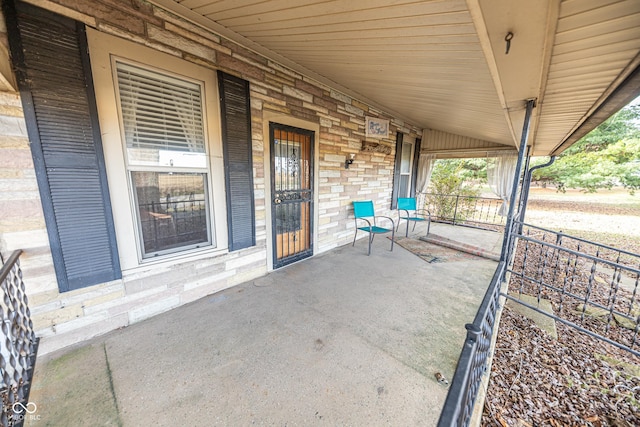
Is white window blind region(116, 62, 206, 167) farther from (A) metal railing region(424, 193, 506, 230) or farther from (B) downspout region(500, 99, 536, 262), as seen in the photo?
(A) metal railing region(424, 193, 506, 230)

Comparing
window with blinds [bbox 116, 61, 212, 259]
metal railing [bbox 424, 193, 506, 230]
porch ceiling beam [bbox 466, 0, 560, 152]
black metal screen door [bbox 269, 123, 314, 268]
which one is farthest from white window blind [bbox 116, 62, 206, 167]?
metal railing [bbox 424, 193, 506, 230]

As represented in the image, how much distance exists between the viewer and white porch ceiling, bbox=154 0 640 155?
1.01m

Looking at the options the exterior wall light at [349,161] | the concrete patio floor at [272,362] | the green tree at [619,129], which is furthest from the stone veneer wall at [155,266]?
the green tree at [619,129]

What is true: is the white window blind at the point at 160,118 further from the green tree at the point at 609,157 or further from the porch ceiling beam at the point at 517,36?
the green tree at the point at 609,157

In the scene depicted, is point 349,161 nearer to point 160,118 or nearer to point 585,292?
point 160,118

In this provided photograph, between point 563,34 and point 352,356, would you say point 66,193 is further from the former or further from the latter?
point 563,34

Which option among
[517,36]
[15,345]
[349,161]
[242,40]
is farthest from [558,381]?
[242,40]

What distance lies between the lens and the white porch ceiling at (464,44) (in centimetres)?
101

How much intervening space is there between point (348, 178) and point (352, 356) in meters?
2.90

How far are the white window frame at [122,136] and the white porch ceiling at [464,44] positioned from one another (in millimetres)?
411

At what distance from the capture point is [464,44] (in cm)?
158

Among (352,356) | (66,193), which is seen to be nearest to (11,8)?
(66,193)

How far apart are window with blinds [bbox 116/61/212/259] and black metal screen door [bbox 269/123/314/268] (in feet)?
2.73

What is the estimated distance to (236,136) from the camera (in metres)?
2.29
